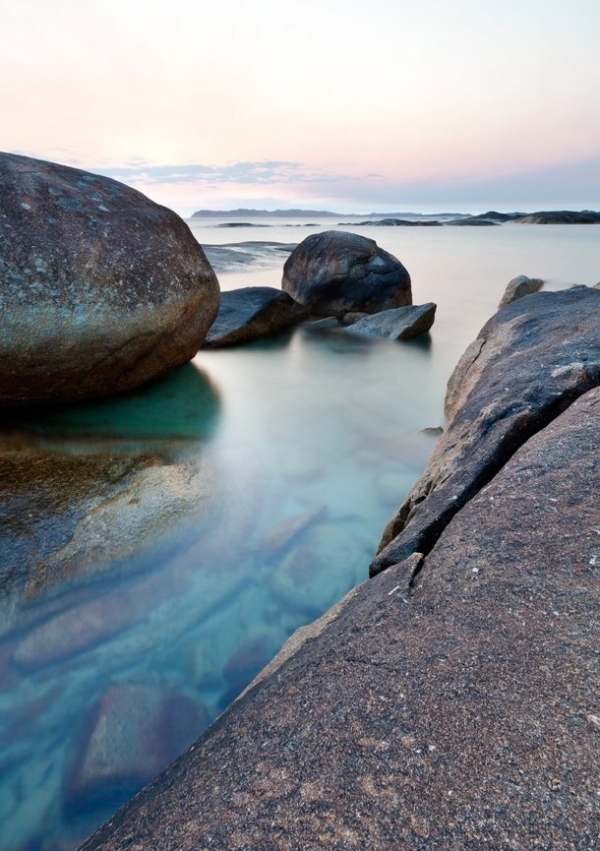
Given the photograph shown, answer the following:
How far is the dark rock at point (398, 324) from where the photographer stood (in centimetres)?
716

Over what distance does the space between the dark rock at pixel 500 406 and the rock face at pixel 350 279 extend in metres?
4.76

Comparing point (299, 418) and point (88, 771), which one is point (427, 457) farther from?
point (88, 771)

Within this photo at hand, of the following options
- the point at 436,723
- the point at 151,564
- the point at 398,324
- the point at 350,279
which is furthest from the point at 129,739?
the point at 350,279

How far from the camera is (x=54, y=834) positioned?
1565 millimetres

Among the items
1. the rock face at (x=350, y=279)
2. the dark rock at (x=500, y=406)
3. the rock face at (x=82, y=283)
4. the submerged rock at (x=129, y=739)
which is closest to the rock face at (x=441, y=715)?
the dark rock at (x=500, y=406)

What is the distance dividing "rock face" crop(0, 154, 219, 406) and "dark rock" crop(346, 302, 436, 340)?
3.25 m

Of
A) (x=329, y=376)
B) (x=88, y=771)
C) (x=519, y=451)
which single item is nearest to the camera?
(x=88, y=771)

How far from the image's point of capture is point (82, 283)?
12.1 ft

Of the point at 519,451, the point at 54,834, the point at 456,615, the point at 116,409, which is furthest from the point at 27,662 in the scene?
the point at 116,409

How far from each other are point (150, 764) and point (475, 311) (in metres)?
8.95

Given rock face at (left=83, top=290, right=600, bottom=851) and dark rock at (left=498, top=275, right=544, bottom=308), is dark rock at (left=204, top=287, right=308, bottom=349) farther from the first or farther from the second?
rock face at (left=83, top=290, right=600, bottom=851)

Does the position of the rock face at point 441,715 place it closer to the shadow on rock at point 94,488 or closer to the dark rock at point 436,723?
the dark rock at point 436,723

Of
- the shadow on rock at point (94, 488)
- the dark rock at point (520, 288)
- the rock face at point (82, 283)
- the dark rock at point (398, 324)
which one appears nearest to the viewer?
the shadow on rock at point (94, 488)

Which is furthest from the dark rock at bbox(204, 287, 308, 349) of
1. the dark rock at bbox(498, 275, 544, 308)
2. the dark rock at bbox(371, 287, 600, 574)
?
the dark rock at bbox(371, 287, 600, 574)
